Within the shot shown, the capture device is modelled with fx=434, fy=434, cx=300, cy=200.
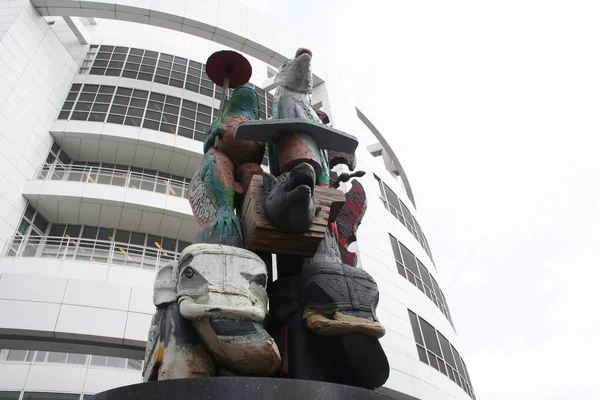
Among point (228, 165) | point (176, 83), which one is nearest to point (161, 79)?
point (176, 83)

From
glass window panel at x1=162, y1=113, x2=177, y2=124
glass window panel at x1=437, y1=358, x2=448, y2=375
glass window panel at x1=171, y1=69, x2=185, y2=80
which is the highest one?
glass window panel at x1=171, y1=69, x2=185, y2=80

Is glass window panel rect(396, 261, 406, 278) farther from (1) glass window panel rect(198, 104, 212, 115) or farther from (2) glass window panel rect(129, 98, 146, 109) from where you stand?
(2) glass window panel rect(129, 98, 146, 109)

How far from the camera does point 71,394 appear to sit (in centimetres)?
1166

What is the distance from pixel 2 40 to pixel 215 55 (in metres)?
13.7

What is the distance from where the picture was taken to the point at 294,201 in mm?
2234

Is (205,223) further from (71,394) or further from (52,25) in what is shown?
(52,25)

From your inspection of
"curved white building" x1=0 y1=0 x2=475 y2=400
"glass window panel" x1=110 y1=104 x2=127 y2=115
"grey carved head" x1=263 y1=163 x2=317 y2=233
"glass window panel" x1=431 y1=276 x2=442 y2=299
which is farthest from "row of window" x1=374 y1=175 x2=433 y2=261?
"grey carved head" x1=263 y1=163 x2=317 y2=233

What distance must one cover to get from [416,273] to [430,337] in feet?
9.36

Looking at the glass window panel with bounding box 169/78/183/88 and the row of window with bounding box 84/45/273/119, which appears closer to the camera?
the row of window with bounding box 84/45/273/119

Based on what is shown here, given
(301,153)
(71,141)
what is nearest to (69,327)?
(71,141)

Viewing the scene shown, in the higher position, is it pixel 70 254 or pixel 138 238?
pixel 138 238

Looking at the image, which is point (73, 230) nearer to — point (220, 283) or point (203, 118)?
point (203, 118)

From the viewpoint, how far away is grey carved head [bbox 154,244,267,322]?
198cm

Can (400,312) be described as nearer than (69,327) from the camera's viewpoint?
No
